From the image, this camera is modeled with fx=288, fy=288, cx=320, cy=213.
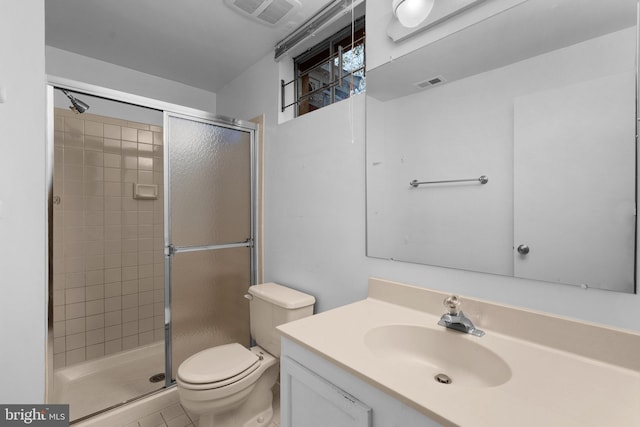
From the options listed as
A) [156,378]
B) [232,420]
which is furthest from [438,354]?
[156,378]

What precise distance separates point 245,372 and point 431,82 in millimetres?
1629

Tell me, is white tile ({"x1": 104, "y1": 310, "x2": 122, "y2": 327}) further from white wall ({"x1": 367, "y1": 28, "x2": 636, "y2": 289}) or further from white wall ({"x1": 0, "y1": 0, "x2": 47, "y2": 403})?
white wall ({"x1": 367, "y1": 28, "x2": 636, "y2": 289})

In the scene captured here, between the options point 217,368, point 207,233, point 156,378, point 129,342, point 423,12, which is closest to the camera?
point 423,12

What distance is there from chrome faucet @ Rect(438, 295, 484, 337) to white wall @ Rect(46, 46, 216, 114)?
267cm

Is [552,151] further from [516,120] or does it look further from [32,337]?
[32,337]

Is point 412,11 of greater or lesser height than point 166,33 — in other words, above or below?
below

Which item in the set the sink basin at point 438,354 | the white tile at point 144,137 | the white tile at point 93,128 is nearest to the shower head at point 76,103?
the white tile at point 93,128

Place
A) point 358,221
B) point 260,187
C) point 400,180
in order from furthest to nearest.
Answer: point 260,187 → point 358,221 → point 400,180

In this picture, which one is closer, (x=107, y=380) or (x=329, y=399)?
(x=329, y=399)

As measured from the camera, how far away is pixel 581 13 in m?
0.86

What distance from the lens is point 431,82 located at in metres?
1.20

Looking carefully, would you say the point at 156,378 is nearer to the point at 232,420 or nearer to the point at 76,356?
the point at 76,356

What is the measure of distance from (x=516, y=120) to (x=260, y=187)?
165 centimetres

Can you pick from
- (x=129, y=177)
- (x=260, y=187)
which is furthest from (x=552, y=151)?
(x=129, y=177)
